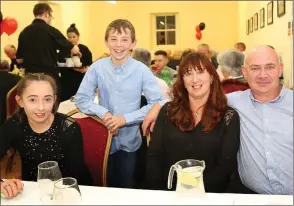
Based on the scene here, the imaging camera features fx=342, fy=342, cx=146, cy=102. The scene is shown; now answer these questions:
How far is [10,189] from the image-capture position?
50.1 inches

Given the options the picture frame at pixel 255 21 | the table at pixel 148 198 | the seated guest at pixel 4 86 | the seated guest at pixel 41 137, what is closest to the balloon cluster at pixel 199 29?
the picture frame at pixel 255 21

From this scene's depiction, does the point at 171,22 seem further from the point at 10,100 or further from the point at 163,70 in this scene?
the point at 10,100

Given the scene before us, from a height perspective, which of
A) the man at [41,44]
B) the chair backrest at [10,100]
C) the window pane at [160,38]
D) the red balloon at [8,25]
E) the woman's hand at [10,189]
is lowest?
the woman's hand at [10,189]

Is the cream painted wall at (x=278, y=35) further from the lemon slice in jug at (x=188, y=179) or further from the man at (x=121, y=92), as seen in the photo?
the lemon slice in jug at (x=188, y=179)

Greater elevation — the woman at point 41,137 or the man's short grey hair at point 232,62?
the man's short grey hair at point 232,62

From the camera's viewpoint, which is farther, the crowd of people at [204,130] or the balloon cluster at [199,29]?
the balloon cluster at [199,29]

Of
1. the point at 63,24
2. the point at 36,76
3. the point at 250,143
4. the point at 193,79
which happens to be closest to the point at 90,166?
the point at 36,76

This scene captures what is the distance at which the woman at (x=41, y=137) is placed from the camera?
167 centimetres

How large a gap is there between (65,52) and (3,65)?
0.73m

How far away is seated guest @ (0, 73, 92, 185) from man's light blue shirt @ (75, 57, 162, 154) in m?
0.38

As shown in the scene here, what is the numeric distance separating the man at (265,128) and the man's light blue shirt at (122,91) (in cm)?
59

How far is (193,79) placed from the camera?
1.71m

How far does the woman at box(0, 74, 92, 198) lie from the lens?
1.67 metres

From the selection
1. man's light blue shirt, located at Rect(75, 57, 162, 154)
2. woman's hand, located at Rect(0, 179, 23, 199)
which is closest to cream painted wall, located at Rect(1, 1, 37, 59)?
man's light blue shirt, located at Rect(75, 57, 162, 154)
